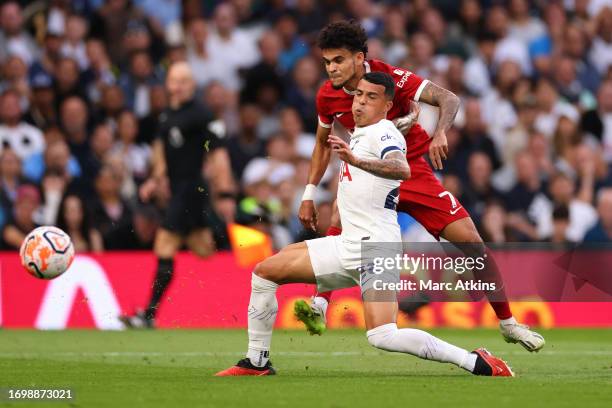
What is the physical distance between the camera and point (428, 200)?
10414 millimetres

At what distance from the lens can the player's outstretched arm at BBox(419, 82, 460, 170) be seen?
938cm

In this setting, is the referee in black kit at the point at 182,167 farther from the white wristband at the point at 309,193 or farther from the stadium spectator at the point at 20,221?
the white wristband at the point at 309,193

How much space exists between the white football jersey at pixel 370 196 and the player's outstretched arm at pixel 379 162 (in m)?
0.11

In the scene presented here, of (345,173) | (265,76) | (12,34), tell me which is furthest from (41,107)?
(345,173)

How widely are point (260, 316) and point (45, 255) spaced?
7.97 feet

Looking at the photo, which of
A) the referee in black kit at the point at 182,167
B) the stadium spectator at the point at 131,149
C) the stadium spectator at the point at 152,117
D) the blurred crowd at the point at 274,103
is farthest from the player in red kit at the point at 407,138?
the stadium spectator at the point at 152,117

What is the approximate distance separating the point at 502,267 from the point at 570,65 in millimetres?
5647

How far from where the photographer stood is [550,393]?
837 cm

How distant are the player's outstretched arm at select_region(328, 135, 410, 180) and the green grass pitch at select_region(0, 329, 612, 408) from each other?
1363 mm

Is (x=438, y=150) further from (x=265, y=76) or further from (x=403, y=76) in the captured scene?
(x=265, y=76)

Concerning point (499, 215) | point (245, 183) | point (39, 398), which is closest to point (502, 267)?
point (499, 215)

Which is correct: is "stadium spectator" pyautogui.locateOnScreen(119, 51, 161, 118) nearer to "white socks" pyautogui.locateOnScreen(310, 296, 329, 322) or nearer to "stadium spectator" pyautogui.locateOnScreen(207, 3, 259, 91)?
"stadium spectator" pyautogui.locateOnScreen(207, 3, 259, 91)

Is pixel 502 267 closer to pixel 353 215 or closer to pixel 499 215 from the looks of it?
pixel 499 215

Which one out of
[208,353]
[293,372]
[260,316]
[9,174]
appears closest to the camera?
[260,316]
